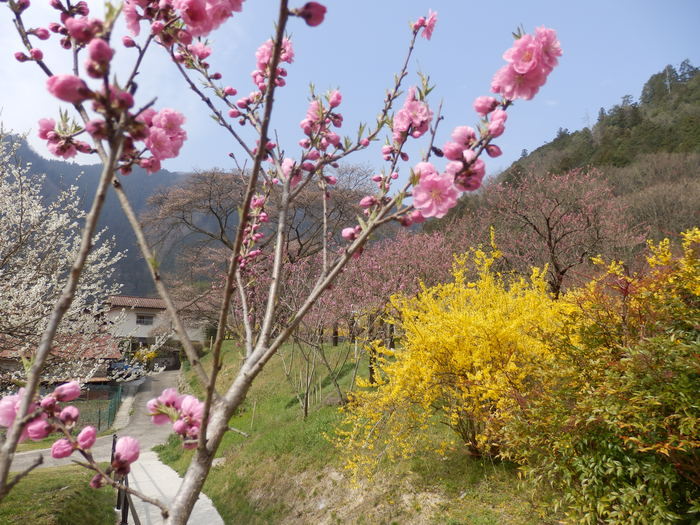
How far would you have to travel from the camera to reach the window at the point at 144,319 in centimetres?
4000

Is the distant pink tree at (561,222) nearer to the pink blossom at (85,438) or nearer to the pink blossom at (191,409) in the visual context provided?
the pink blossom at (191,409)

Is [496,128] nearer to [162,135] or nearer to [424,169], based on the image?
[424,169]

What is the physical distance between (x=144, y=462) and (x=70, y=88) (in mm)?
14924

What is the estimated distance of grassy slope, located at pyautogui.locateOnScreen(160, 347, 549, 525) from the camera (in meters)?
4.81

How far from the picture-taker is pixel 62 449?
1079mm

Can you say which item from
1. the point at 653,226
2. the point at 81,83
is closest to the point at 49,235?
the point at 81,83

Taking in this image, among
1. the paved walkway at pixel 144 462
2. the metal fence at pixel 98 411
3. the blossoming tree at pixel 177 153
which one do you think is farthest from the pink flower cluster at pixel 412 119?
the metal fence at pixel 98 411

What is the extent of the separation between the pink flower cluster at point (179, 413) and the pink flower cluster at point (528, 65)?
1258 millimetres

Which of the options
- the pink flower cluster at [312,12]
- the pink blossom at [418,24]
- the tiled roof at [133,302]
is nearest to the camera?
the pink flower cluster at [312,12]

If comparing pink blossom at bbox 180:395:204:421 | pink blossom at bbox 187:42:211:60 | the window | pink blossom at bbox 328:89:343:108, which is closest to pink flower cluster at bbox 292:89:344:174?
pink blossom at bbox 328:89:343:108

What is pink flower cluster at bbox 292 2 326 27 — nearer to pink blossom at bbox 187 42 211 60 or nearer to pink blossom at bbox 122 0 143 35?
pink blossom at bbox 122 0 143 35

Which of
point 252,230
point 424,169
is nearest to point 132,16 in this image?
point 252,230

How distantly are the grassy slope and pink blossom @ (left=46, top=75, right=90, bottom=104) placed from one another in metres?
4.62

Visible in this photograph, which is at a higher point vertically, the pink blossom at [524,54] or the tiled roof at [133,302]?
the pink blossom at [524,54]
